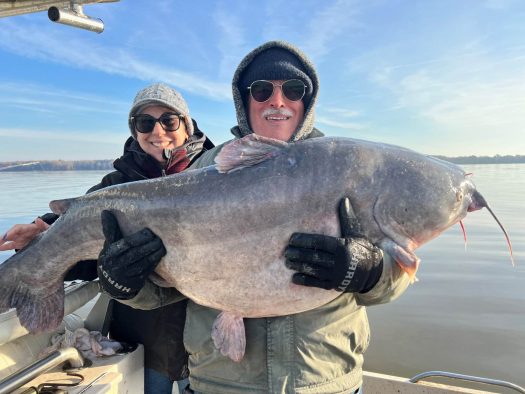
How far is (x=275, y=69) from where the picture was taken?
297cm

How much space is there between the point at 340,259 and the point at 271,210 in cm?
50

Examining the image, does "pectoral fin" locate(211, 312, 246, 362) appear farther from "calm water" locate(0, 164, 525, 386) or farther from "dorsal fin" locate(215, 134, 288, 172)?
"calm water" locate(0, 164, 525, 386)

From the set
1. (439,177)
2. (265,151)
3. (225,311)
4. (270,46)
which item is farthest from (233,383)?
(270,46)

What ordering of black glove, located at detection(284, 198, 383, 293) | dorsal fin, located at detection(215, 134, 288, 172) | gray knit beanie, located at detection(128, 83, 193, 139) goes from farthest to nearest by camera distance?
gray knit beanie, located at detection(128, 83, 193, 139), dorsal fin, located at detection(215, 134, 288, 172), black glove, located at detection(284, 198, 383, 293)

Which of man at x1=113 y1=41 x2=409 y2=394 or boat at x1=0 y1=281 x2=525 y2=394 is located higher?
man at x1=113 y1=41 x2=409 y2=394

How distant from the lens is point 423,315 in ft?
30.8

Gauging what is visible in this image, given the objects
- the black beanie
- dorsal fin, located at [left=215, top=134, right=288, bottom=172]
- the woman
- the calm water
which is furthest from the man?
the calm water

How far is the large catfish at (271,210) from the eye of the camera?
230cm

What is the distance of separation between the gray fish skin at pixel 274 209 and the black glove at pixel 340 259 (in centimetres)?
7

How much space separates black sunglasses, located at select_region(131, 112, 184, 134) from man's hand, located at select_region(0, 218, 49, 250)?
3.96 ft

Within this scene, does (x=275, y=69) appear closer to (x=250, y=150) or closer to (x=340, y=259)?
(x=250, y=150)

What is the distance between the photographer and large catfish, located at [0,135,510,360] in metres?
2.30

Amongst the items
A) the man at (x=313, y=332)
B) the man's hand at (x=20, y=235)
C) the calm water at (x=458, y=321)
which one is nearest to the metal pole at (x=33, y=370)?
the man's hand at (x=20, y=235)

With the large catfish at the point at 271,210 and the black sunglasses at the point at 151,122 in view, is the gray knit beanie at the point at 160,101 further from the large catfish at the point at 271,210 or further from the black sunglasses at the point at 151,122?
the large catfish at the point at 271,210
